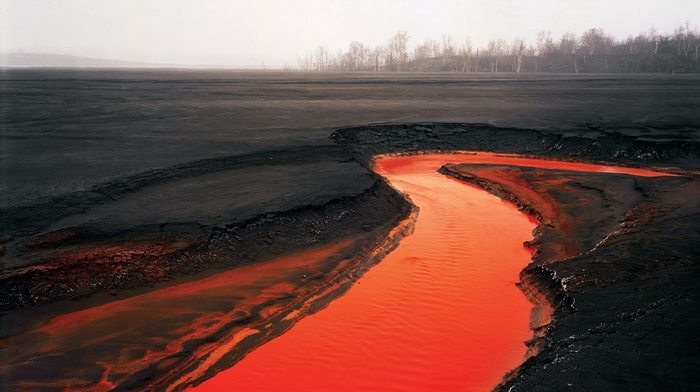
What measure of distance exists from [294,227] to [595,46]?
117075 millimetres

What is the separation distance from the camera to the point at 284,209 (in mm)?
7395

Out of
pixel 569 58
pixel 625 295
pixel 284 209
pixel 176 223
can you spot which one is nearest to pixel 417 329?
pixel 625 295

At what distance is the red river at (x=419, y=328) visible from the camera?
13.7ft

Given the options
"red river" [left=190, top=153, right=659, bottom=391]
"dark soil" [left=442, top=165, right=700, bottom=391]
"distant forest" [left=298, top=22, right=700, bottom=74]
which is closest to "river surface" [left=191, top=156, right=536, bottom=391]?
"red river" [left=190, top=153, right=659, bottom=391]

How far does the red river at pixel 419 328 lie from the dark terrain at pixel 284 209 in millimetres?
534

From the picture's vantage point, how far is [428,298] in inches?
226

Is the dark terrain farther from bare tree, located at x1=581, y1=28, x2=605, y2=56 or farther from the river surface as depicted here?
bare tree, located at x1=581, y1=28, x2=605, y2=56

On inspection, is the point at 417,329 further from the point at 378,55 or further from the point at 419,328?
the point at 378,55

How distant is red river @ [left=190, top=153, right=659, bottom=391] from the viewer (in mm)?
4184

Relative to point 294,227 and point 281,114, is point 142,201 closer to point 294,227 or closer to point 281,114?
point 294,227

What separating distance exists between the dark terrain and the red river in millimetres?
534

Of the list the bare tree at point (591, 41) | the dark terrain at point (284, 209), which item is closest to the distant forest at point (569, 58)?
the bare tree at point (591, 41)

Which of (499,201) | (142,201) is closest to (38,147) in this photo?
(142,201)

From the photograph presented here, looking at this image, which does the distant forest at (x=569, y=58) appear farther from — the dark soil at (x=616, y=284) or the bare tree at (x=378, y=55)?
the dark soil at (x=616, y=284)
